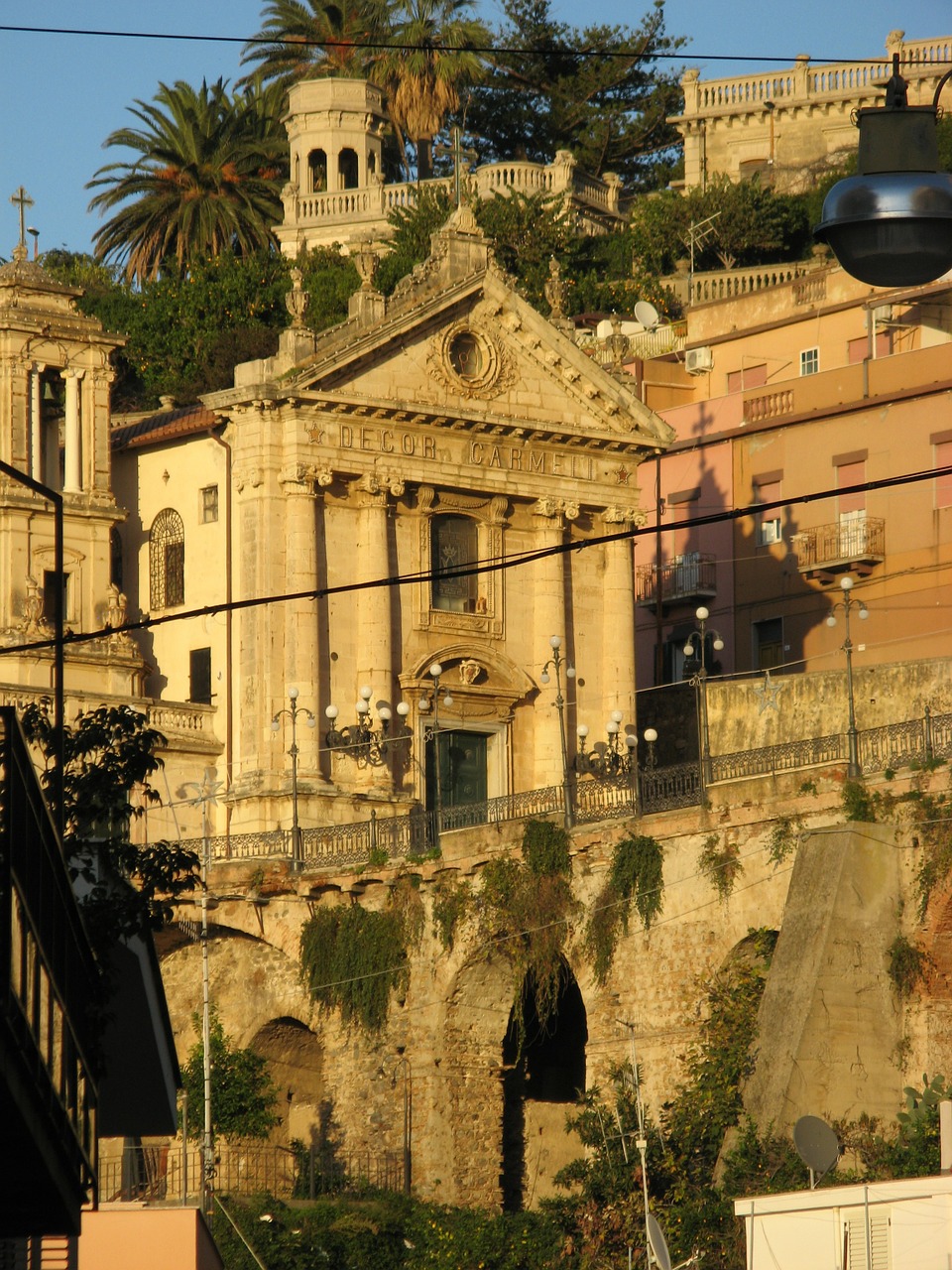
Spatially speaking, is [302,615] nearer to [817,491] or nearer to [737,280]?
[817,491]

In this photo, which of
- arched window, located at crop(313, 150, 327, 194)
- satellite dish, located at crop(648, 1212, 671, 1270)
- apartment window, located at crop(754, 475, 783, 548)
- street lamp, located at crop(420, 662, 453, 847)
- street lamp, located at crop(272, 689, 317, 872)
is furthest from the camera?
arched window, located at crop(313, 150, 327, 194)

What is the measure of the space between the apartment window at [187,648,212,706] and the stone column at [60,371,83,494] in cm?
405

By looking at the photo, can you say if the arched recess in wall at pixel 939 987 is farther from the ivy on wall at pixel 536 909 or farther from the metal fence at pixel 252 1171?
the metal fence at pixel 252 1171

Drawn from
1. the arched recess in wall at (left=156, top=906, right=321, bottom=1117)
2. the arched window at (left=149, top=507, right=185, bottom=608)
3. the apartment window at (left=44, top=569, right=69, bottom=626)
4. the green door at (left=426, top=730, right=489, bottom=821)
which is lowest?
the arched recess in wall at (left=156, top=906, right=321, bottom=1117)

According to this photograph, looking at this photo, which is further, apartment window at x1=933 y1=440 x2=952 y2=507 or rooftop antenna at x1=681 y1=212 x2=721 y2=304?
rooftop antenna at x1=681 y1=212 x2=721 y2=304

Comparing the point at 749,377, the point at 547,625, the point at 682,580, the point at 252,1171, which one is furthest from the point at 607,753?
the point at 749,377

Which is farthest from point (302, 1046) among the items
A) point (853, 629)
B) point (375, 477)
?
point (853, 629)

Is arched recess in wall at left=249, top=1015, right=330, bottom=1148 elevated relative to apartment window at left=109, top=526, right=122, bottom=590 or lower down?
lower down

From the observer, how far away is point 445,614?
54438 millimetres

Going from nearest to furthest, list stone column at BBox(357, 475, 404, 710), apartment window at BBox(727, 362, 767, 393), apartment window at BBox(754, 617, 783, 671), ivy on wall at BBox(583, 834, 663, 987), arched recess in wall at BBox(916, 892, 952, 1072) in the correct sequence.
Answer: arched recess in wall at BBox(916, 892, 952, 1072)
ivy on wall at BBox(583, 834, 663, 987)
stone column at BBox(357, 475, 404, 710)
apartment window at BBox(754, 617, 783, 671)
apartment window at BBox(727, 362, 767, 393)

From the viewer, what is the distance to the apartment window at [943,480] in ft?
194

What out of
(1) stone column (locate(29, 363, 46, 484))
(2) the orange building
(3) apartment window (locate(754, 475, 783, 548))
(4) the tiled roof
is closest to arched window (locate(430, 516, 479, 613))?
(4) the tiled roof

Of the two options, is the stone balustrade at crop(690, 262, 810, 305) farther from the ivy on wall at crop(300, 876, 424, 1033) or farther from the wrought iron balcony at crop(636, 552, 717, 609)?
the ivy on wall at crop(300, 876, 424, 1033)

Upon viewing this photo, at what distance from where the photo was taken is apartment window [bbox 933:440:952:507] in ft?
194
